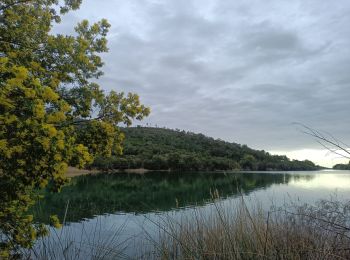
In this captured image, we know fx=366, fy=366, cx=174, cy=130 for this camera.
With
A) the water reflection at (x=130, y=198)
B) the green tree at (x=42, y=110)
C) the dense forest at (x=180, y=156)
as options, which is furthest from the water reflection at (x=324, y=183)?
the dense forest at (x=180, y=156)

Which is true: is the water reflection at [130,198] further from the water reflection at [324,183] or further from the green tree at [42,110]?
the water reflection at [324,183]

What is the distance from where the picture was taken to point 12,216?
228 inches

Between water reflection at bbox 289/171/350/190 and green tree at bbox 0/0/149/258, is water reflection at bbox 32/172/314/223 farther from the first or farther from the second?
water reflection at bbox 289/171/350/190

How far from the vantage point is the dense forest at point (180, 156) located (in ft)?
384

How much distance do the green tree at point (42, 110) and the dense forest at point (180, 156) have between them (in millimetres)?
90135

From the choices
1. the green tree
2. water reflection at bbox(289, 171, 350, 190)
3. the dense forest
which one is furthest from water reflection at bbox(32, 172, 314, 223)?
the dense forest

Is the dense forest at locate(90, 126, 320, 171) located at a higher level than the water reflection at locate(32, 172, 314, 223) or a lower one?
higher

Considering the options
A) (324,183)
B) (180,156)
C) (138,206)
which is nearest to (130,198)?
(138,206)

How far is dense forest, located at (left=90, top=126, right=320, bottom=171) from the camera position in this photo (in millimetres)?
117062

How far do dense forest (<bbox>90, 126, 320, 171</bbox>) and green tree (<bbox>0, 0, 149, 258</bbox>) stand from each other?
9013cm

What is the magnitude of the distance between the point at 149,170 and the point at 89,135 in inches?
4577

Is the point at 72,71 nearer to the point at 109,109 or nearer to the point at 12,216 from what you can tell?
the point at 109,109

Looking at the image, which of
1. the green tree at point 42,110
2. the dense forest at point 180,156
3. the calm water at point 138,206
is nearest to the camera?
the green tree at point 42,110

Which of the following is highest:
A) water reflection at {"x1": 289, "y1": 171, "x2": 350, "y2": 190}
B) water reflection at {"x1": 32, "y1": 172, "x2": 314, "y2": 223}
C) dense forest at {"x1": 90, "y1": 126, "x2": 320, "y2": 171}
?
dense forest at {"x1": 90, "y1": 126, "x2": 320, "y2": 171}
